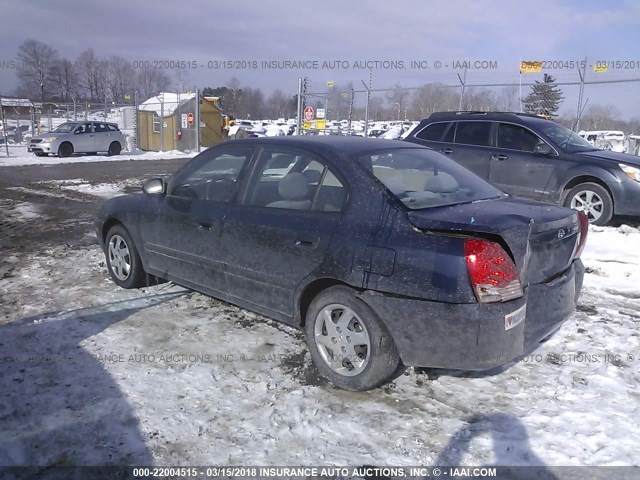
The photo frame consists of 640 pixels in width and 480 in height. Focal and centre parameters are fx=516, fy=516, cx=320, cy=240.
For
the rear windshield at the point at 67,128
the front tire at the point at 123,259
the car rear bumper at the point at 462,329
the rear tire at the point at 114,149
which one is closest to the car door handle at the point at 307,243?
the car rear bumper at the point at 462,329

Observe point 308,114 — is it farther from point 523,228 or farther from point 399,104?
point 523,228

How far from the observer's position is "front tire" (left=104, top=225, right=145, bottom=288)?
4.95 m

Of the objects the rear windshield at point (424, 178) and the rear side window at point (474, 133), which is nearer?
the rear windshield at point (424, 178)

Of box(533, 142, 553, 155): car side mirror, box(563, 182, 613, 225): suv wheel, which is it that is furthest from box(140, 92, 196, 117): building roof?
box(563, 182, 613, 225): suv wheel

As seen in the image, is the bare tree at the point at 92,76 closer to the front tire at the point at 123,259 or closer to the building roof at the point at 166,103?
the building roof at the point at 166,103

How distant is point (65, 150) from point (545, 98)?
61.5 ft

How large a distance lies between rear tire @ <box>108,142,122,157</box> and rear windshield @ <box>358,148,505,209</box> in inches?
893

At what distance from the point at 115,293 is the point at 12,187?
9.87m

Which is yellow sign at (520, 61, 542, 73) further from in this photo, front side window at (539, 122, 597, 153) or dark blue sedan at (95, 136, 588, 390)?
dark blue sedan at (95, 136, 588, 390)

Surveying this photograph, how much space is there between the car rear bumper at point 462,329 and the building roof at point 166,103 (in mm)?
26499

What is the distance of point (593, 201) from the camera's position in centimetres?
780

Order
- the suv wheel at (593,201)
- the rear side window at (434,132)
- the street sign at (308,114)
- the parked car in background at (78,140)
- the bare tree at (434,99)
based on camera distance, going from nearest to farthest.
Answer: the suv wheel at (593,201) → the rear side window at (434,132) → the bare tree at (434,99) → the street sign at (308,114) → the parked car in background at (78,140)

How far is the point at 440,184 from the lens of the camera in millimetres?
3717

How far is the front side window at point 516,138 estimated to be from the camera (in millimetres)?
8141
